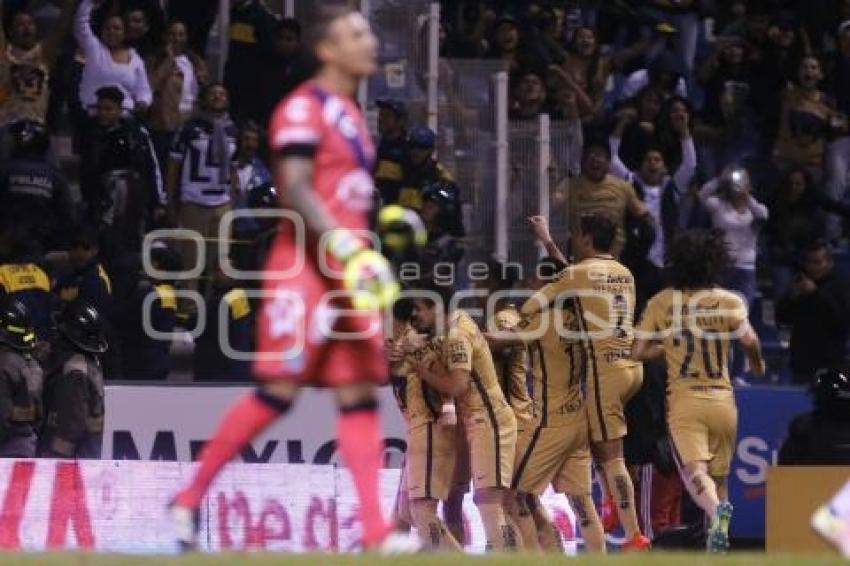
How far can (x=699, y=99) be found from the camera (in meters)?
24.1

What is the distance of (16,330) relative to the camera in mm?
16359

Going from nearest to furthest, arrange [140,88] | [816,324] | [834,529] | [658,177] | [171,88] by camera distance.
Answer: [834,529], [140,88], [816,324], [171,88], [658,177]

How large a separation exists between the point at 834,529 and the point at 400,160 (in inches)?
390

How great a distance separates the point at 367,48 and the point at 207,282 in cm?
958

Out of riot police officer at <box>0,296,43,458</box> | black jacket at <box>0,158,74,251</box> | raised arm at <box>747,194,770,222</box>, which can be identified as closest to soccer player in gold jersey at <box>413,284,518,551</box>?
riot police officer at <box>0,296,43,458</box>

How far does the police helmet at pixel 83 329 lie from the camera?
16562 mm

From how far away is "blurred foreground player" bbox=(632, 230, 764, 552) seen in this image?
1527 cm

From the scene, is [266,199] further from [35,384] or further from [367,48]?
[367,48]

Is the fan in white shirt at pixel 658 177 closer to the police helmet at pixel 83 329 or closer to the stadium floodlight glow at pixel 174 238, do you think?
the stadium floodlight glow at pixel 174 238

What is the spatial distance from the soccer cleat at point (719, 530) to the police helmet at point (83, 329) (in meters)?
4.50

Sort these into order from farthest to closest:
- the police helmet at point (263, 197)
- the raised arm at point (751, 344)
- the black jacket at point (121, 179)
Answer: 1. the police helmet at point (263, 197)
2. the black jacket at point (121, 179)
3. the raised arm at point (751, 344)

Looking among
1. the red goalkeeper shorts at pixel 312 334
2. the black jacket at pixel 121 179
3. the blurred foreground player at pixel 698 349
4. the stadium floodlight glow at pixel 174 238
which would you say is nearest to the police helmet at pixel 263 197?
the stadium floodlight glow at pixel 174 238

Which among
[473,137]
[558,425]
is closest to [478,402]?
[558,425]

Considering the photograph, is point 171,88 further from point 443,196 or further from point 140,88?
point 443,196
